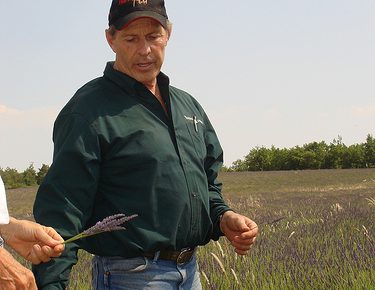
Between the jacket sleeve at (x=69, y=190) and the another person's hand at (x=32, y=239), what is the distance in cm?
43

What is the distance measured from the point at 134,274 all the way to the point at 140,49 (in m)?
0.97

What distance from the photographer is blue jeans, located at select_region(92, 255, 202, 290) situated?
3027 mm

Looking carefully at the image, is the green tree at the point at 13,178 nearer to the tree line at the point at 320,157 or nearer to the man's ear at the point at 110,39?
the tree line at the point at 320,157

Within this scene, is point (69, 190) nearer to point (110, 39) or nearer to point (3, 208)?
point (110, 39)

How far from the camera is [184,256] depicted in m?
3.20

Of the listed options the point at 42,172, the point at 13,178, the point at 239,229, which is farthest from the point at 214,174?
the point at 13,178

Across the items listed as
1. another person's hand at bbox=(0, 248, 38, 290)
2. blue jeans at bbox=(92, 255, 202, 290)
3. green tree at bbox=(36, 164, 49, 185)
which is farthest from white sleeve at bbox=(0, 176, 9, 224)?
green tree at bbox=(36, 164, 49, 185)

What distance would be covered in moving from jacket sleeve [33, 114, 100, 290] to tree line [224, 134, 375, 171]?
58.2 metres

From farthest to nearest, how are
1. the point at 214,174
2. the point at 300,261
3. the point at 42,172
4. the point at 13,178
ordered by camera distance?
the point at 13,178
the point at 42,172
the point at 300,261
the point at 214,174

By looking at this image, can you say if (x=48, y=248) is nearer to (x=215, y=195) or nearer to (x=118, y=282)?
(x=118, y=282)

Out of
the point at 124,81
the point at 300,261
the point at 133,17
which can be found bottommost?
the point at 300,261

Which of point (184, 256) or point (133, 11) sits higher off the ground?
point (133, 11)

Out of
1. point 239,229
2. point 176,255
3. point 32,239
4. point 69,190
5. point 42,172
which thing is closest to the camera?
point 32,239

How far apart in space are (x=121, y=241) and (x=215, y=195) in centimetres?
75
